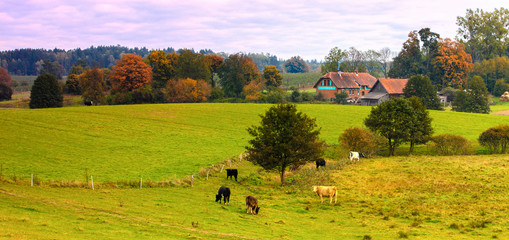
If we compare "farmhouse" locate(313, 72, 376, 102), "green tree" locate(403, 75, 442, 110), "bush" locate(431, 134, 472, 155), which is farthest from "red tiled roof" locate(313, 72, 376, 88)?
"bush" locate(431, 134, 472, 155)

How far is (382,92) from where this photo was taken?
117750 millimetres

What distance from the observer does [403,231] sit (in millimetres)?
21844

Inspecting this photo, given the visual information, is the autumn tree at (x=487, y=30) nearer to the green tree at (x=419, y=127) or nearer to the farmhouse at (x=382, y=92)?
the farmhouse at (x=382, y=92)

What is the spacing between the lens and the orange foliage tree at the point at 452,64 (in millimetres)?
125000

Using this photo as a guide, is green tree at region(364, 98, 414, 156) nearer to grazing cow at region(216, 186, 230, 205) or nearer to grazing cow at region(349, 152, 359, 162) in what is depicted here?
grazing cow at region(349, 152, 359, 162)

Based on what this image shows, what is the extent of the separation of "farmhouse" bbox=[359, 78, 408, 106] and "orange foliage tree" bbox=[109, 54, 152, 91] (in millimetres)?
60659

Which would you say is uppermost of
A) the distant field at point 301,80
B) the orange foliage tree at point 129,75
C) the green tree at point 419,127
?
the distant field at point 301,80

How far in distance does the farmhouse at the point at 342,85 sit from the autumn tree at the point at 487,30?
46.7 metres

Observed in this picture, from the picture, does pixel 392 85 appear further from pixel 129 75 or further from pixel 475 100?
pixel 129 75

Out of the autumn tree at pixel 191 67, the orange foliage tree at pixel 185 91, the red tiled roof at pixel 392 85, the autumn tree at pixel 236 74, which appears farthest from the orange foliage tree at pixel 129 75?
the red tiled roof at pixel 392 85

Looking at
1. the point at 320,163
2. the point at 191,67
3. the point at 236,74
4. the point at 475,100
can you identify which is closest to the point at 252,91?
the point at 236,74

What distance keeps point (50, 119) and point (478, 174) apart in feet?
189

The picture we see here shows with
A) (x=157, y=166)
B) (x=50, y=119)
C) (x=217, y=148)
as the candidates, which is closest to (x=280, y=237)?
(x=157, y=166)

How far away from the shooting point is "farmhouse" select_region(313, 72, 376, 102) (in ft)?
419
